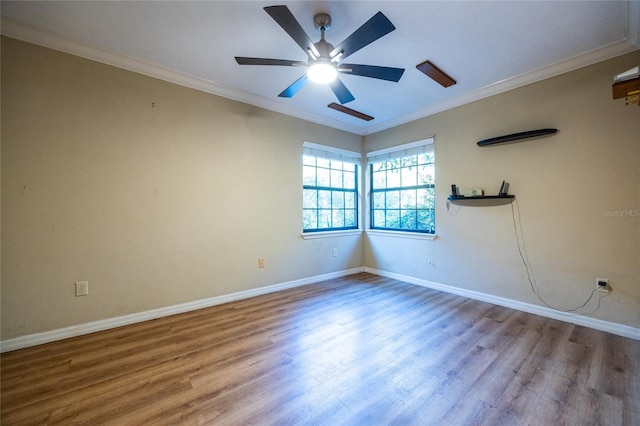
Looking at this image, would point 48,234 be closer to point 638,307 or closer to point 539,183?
point 539,183

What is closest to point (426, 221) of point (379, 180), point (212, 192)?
point (379, 180)

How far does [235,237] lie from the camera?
3.30m

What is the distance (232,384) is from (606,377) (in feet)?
8.32

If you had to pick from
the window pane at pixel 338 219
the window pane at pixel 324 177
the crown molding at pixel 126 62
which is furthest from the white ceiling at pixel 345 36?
the window pane at pixel 338 219

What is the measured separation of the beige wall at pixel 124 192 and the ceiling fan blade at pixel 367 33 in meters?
1.91

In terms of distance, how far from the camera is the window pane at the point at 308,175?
4043 millimetres

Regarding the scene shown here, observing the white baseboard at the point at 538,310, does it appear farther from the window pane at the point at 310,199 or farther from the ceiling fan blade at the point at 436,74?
the ceiling fan blade at the point at 436,74

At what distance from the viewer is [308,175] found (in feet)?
13.4

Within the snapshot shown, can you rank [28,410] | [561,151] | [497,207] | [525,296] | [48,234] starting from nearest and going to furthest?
[28,410] < [48,234] < [561,151] < [525,296] < [497,207]

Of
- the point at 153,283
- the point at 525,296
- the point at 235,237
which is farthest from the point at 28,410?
the point at 525,296

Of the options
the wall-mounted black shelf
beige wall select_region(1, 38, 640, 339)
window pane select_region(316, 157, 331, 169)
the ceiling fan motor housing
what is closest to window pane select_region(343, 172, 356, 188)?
window pane select_region(316, 157, 331, 169)

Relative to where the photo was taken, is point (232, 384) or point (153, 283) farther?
point (153, 283)

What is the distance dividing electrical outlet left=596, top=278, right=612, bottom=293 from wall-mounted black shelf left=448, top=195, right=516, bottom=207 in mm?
1052

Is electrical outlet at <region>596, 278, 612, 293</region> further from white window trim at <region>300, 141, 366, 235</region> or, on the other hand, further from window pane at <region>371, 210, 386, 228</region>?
white window trim at <region>300, 141, 366, 235</region>
